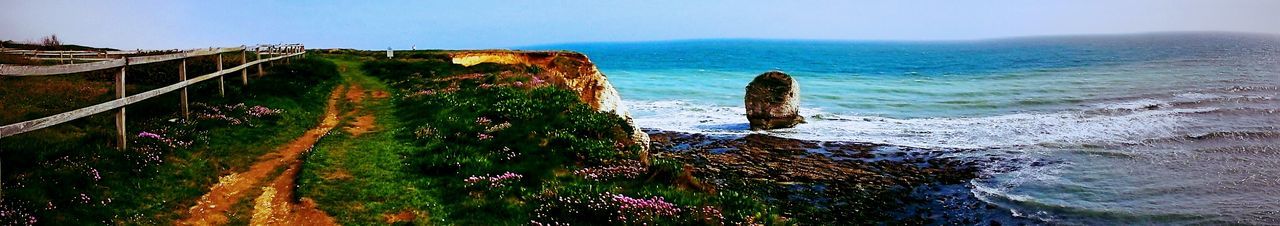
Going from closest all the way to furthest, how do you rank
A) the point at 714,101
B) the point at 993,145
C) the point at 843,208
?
the point at 843,208 → the point at 993,145 → the point at 714,101

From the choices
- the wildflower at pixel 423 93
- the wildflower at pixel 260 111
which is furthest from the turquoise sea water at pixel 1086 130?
the wildflower at pixel 260 111

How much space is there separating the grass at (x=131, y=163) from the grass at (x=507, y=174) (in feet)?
5.71

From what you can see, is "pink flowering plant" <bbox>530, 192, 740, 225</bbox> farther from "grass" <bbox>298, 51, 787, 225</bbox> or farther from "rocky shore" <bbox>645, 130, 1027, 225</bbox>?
"rocky shore" <bbox>645, 130, 1027, 225</bbox>

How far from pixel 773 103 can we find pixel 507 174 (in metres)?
32.6

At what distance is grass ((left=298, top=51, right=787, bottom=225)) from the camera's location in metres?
10.6

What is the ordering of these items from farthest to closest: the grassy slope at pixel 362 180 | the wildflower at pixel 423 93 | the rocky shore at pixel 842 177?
the wildflower at pixel 423 93
the rocky shore at pixel 842 177
the grassy slope at pixel 362 180

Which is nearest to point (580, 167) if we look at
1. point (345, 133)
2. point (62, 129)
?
point (345, 133)

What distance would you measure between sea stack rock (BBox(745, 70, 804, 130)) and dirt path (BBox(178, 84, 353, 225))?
32.1m

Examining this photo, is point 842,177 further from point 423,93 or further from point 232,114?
point 232,114

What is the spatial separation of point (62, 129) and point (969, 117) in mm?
49652

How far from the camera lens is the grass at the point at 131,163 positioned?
9367 mm

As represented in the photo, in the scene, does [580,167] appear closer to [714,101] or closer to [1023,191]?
[1023,191]

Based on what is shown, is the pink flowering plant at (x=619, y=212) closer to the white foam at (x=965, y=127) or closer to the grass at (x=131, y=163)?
the grass at (x=131, y=163)

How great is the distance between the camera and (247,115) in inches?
718
